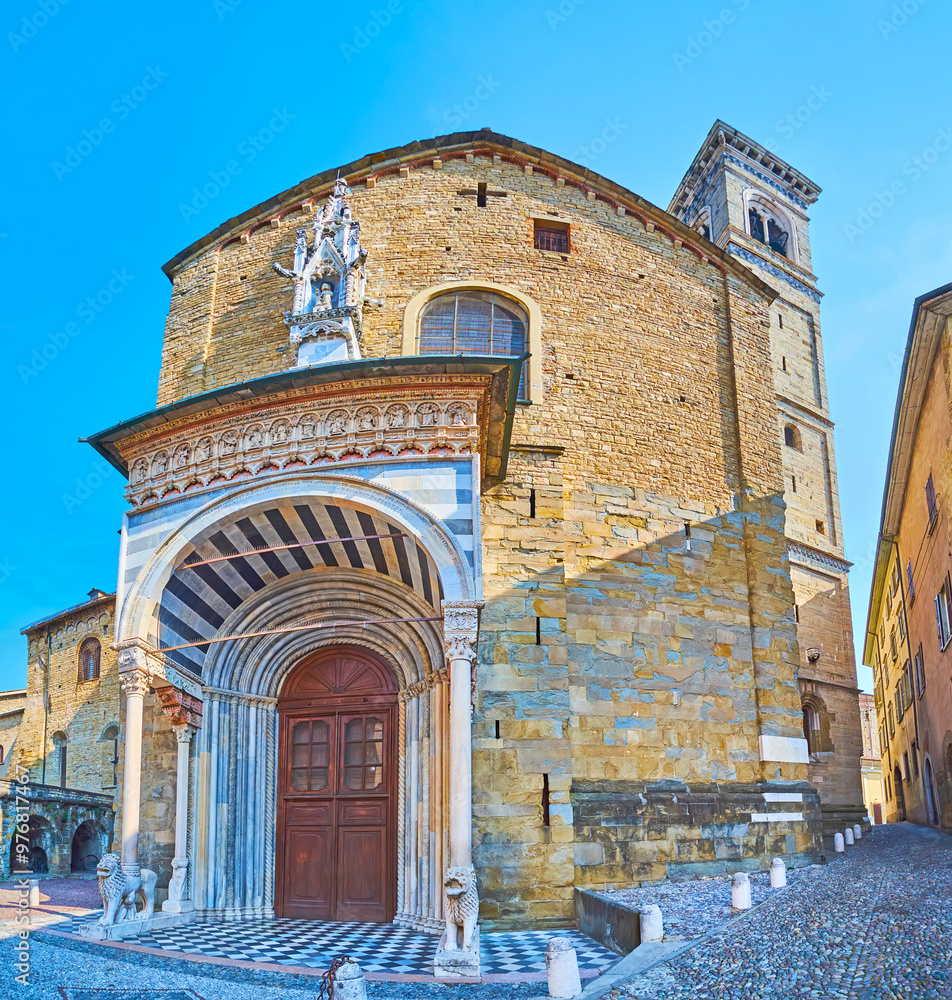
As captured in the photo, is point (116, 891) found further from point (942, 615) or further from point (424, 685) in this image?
point (942, 615)

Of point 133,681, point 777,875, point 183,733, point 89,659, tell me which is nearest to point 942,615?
point 777,875

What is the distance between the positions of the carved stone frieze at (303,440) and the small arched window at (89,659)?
2074cm

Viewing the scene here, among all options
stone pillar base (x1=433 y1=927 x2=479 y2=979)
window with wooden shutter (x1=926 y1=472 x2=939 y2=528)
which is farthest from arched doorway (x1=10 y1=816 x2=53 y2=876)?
window with wooden shutter (x1=926 y1=472 x2=939 y2=528)

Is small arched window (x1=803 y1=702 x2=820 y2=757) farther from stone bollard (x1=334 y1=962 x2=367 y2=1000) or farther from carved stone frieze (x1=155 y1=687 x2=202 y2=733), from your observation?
stone bollard (x1=334 y1=962 x2=367 y2=1000)

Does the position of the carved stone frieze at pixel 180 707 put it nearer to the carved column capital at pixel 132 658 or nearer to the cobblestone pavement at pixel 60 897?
the carved column capital at pixel 132 658

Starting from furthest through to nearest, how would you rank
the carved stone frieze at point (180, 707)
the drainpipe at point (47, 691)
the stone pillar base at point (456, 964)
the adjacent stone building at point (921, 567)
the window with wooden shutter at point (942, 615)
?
1. the drainpipe at point (47, 691)
2. the window with wooden shutter at point (942, 615)
3. the adjacent stone building at point (921, 567)
4. the carved stone frieze at point (180, 707)
5. the stone pillar base at point (456, 964)

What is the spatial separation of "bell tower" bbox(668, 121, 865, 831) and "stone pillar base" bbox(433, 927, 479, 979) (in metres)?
15.0

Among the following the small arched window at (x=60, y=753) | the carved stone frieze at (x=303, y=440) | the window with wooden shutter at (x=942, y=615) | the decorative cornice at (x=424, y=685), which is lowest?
the small arched window at (x=60, y=753)

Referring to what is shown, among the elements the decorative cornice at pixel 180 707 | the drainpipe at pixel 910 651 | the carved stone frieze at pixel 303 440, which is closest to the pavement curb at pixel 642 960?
the carved stone frieze at pixel 303 440

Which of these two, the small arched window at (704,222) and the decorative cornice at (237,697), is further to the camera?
the small arched window at (704,222)

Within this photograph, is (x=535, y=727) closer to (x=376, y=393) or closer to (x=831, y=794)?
(x=376, y=393)

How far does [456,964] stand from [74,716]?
83.2 feet

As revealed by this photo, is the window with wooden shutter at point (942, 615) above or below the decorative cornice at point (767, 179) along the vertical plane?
below

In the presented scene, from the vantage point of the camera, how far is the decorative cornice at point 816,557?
72.1ft
